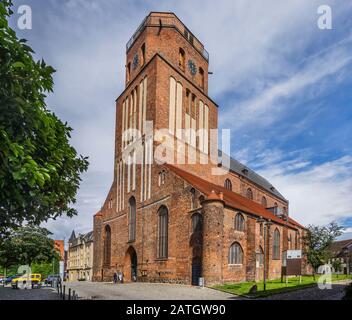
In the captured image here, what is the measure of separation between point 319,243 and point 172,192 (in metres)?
22.2

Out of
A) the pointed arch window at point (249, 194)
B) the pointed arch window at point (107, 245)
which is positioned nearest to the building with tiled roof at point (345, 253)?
the pointed arch window at point (249, 194)

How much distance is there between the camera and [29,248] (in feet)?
130

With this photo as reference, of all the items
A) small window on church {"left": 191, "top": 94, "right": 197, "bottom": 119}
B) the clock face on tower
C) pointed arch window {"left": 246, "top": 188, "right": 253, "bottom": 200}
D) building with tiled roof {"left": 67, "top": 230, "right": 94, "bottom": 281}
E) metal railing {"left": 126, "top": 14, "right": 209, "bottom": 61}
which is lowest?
building with tiled roof {"left": 67, "top": 230, "right": 94, "bottom": 281}

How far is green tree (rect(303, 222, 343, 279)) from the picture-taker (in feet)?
136

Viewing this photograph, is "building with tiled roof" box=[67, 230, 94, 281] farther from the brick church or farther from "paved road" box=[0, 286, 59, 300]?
"paved road" box=[0, 286, 59, 300]

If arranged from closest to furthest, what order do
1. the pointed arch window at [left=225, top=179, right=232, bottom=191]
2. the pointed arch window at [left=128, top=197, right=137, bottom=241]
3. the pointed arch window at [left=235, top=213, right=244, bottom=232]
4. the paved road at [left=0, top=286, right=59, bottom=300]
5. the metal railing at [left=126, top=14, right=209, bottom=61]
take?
the paved road at [left=0, top=286, right=59, bottom=300], the pointed arch window at [left=235, top=213, right=244, bottom=232], the pointed arch window at [left=128, top=197, right=137, bottom=241], the metal railing at [left=126, top=14, right=209, bottom=61], the pointed arch window at [left=225, top=179, right=232, bottom=191]

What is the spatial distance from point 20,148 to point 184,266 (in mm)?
22747

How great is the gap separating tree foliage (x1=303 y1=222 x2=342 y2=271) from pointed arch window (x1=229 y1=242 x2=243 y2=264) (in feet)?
49.8

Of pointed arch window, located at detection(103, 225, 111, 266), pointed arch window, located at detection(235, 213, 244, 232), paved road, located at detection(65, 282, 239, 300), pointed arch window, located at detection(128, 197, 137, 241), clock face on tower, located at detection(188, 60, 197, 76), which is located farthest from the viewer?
clock face on tower, located at detection(188, 60, 197, 76)

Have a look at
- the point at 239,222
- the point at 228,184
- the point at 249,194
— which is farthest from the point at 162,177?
the point at 249,194

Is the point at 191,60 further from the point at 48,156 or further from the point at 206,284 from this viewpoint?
the point at 48,156

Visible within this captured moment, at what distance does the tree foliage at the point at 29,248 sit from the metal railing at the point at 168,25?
2433 centimetres

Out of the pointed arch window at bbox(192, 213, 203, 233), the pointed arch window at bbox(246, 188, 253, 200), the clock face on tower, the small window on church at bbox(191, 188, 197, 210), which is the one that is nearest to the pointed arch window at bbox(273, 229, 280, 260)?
the pointed arch window at bbox(246, 188, 253, 200)

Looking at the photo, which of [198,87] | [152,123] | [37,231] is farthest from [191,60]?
[37,231]
